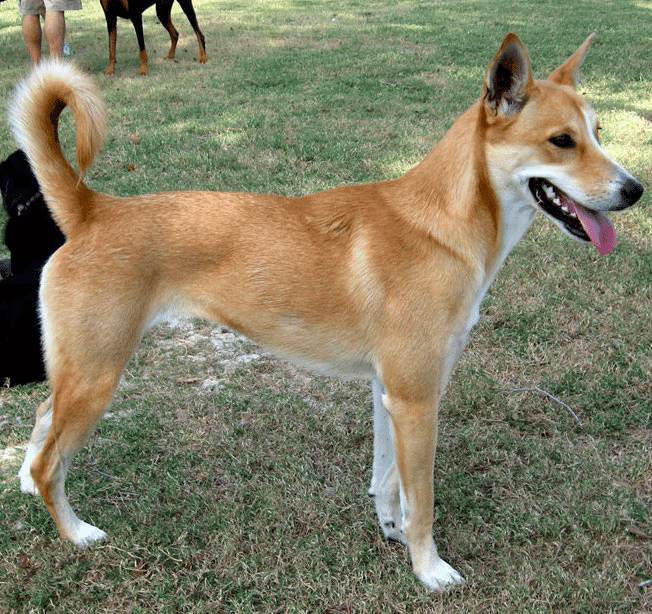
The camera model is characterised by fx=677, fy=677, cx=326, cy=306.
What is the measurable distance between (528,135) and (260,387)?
2182 mm

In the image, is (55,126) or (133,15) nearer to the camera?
(55,126)

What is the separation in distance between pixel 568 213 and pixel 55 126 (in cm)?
194

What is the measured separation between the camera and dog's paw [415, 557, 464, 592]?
2637 millimetres

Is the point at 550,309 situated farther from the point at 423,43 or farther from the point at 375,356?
the point at 423,43

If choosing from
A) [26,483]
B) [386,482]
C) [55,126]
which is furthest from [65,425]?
[386,482]

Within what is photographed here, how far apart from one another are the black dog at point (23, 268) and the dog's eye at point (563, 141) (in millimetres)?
2536

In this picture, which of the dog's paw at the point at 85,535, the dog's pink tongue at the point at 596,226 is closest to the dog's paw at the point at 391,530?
the dog's paw at the point at 85,535

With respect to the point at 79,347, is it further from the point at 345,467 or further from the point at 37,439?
the point at 345,467

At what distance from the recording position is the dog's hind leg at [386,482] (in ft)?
9.36

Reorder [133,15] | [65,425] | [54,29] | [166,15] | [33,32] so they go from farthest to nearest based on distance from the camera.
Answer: [166,15]
[133,15]
[33,32]
[54,29]
[65,425]

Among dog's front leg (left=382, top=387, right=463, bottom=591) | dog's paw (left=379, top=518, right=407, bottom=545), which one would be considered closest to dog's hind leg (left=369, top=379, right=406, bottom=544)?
dog's paw (left=379, top=518, right=407, bottom=545)

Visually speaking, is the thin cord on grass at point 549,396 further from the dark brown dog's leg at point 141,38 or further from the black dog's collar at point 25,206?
the dark brown dog's leg at point 141,38

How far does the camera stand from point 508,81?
2316mm

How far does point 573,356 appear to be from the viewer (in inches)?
156
